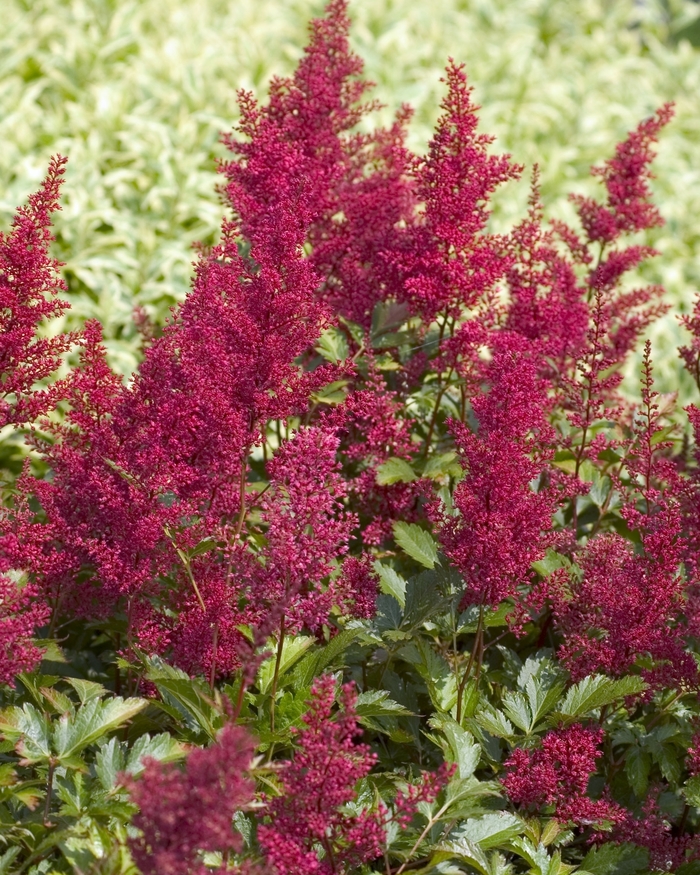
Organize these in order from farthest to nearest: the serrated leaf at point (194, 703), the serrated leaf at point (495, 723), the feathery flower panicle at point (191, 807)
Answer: the serrated leaf at point (495, 723) → the serrated leaf at point (194, 703) → the feathery flower panicle at point (191, 807)

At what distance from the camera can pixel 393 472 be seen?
113 inches

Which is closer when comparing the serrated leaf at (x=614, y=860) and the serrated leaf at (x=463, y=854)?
the serrated leaf at (x=463, y=854)

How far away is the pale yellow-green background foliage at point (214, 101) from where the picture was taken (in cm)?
678

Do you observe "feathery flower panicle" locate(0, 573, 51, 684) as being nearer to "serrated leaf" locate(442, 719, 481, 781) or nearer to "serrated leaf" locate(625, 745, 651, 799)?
"serrated leaf" locate(442, 719, 481, 781)

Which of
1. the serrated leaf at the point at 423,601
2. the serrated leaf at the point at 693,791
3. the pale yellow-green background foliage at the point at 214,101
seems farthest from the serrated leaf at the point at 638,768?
the pale yellow-green background foliage at the point at 214,101

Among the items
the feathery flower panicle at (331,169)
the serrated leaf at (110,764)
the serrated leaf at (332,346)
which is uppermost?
the feathery flower panicle at (331,169)

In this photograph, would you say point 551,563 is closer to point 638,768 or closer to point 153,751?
point 638,768

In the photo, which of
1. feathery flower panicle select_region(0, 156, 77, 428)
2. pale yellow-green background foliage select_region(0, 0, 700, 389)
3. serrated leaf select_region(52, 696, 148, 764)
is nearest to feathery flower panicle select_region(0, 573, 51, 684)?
serrated leaf select_region(52, 696, 148, 764)

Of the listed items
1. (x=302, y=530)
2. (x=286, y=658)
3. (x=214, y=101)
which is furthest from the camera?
(x=214, y=101)

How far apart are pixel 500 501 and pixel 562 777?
0.57m

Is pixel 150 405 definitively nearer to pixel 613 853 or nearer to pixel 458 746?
pixel 458 746

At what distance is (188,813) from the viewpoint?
5.45ft

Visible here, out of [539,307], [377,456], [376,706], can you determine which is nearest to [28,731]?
[376,706]

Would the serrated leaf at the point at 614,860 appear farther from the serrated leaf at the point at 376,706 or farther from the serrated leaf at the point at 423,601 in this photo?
the serrated leaf at the point at 423,601
